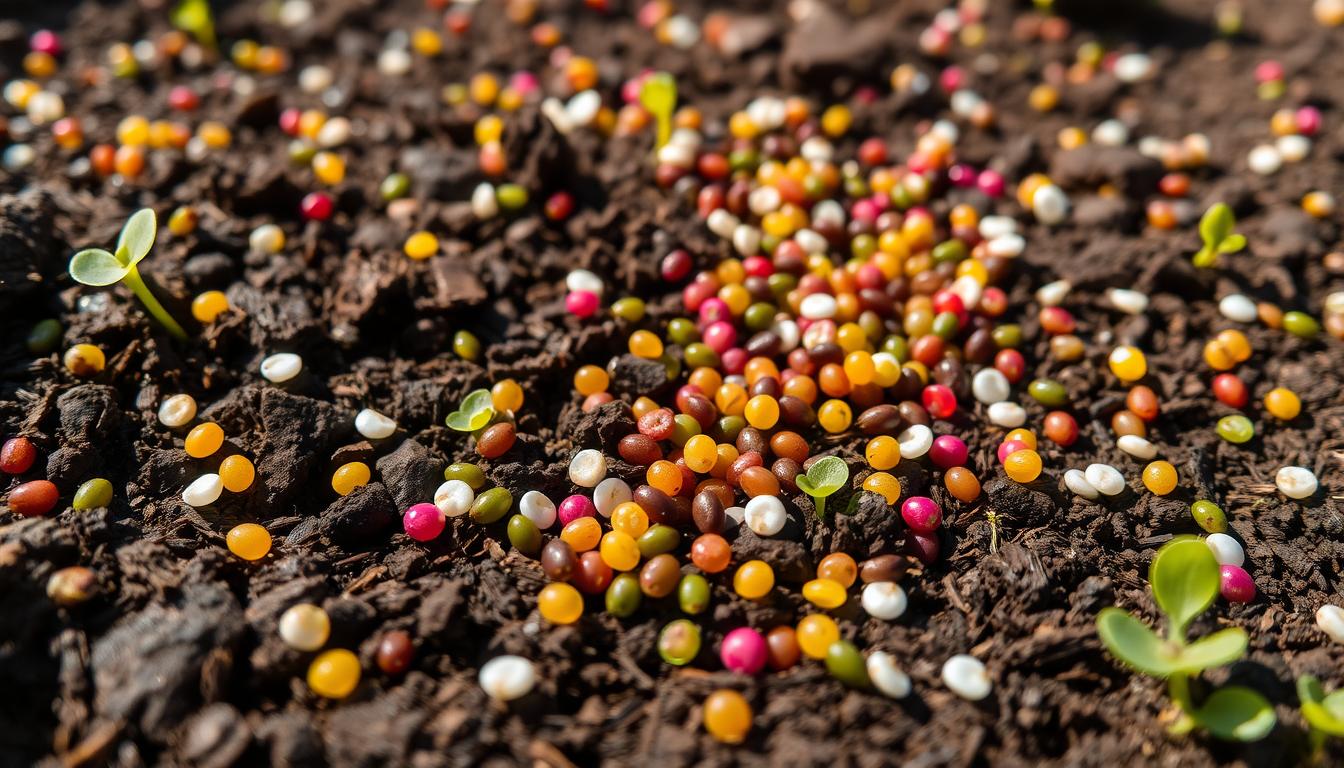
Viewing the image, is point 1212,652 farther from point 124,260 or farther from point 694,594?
point 124,260

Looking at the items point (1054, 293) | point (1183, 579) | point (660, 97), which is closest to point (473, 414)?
point (660, 97)

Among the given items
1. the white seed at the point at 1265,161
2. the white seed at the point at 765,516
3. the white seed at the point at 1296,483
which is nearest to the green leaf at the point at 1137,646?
the white seed at the point at 765,516

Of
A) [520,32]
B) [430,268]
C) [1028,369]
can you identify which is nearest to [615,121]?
[520,32]

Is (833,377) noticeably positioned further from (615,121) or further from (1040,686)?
(615,121)

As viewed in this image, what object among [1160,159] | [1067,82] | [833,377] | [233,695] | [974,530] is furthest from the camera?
[1067,82]

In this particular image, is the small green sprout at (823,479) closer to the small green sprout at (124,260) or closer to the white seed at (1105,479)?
the white seed at (1105,479)

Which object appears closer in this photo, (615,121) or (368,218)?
(368,218)
